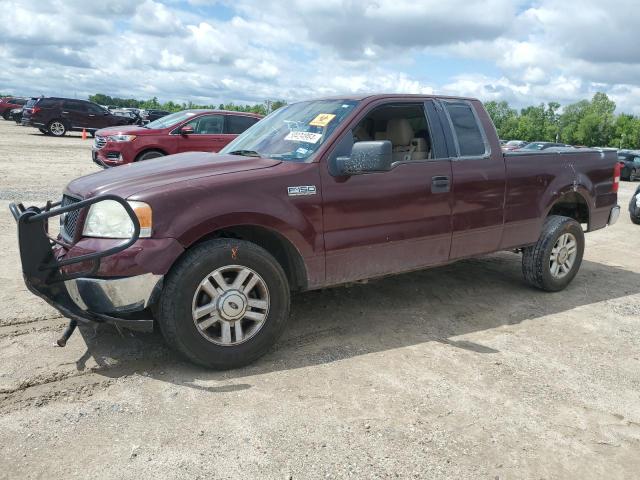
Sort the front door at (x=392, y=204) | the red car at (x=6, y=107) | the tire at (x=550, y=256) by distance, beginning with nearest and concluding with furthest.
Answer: the front door at (x=392, y=204), the tire at (x=550, y=256), the red car at (x=6, y=107)

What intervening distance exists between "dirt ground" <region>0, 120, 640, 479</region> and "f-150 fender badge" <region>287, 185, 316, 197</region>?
1134 mm

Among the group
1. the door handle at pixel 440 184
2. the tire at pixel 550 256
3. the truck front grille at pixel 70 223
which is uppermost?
the door handle at pixel 440 184

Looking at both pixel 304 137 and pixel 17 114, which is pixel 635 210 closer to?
pixel 304 137

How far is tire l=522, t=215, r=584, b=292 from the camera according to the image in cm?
539

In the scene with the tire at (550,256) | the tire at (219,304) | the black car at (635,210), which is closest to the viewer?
the tire at (219,304)

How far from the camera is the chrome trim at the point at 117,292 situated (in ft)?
10.6

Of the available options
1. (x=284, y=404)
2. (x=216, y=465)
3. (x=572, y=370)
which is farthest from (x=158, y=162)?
(x=572, y=370)

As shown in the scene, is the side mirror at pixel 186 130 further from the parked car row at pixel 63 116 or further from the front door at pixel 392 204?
the parked car row at pixel 63 116

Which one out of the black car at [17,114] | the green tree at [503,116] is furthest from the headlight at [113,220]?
the green tree at [503,116]

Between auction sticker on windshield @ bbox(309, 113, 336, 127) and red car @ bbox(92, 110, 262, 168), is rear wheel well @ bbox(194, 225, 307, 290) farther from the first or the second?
red car @ bbox(92, 110, 262, 168)

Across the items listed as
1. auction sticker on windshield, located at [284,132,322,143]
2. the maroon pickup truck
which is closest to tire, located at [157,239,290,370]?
the maroon pickup truck

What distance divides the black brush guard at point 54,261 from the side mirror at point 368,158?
1497 mm

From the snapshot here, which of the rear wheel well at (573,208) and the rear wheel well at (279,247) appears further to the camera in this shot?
the rear wheel well at (573,208)

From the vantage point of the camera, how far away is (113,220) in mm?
3371
